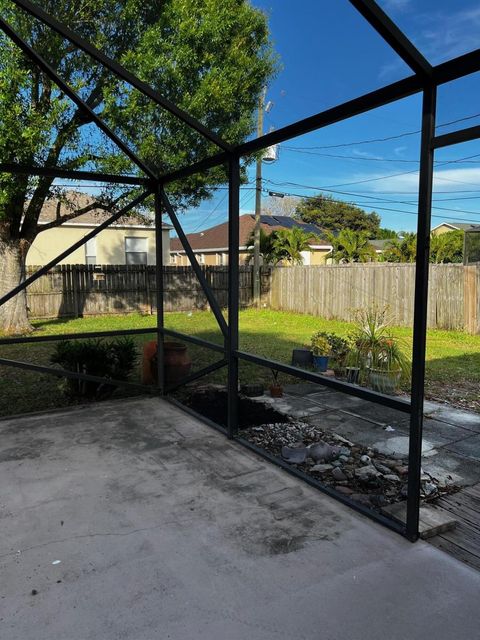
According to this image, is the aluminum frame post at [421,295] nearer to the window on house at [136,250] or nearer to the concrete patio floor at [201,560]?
the concrete patio floor at [201,560]

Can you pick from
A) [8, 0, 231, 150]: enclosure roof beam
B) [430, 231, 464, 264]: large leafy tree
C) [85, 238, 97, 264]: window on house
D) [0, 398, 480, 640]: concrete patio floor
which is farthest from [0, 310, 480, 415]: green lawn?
[430, 231, 464, 264]: large leafy tree

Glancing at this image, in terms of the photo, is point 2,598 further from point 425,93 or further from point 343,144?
point 343,144

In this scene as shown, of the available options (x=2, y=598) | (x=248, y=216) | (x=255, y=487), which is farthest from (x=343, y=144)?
(x=248, y=216)

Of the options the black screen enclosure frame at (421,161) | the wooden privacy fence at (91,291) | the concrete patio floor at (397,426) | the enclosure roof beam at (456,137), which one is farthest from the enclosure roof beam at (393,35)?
the wooden privacy fence at (91,291)

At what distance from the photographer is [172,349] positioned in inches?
205

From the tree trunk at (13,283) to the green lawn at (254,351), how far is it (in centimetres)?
43

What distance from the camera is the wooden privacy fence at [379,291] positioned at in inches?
363

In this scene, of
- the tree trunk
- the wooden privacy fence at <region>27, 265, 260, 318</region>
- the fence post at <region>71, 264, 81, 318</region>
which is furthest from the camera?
the fence post at <region>71, 264, 81, 318</region>

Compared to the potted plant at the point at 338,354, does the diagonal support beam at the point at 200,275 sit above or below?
above

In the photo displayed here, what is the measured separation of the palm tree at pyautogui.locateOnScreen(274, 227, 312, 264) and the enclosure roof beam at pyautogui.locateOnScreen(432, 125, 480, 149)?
12.9 meters

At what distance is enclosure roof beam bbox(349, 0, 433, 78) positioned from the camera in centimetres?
188

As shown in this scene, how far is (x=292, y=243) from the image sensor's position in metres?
14.9

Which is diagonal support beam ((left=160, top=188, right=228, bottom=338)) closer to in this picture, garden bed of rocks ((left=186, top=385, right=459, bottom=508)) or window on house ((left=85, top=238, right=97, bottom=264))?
garden bed of rocks ((left=186, top=385, right=459, bottom=508))

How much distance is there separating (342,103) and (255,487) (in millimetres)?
2290
